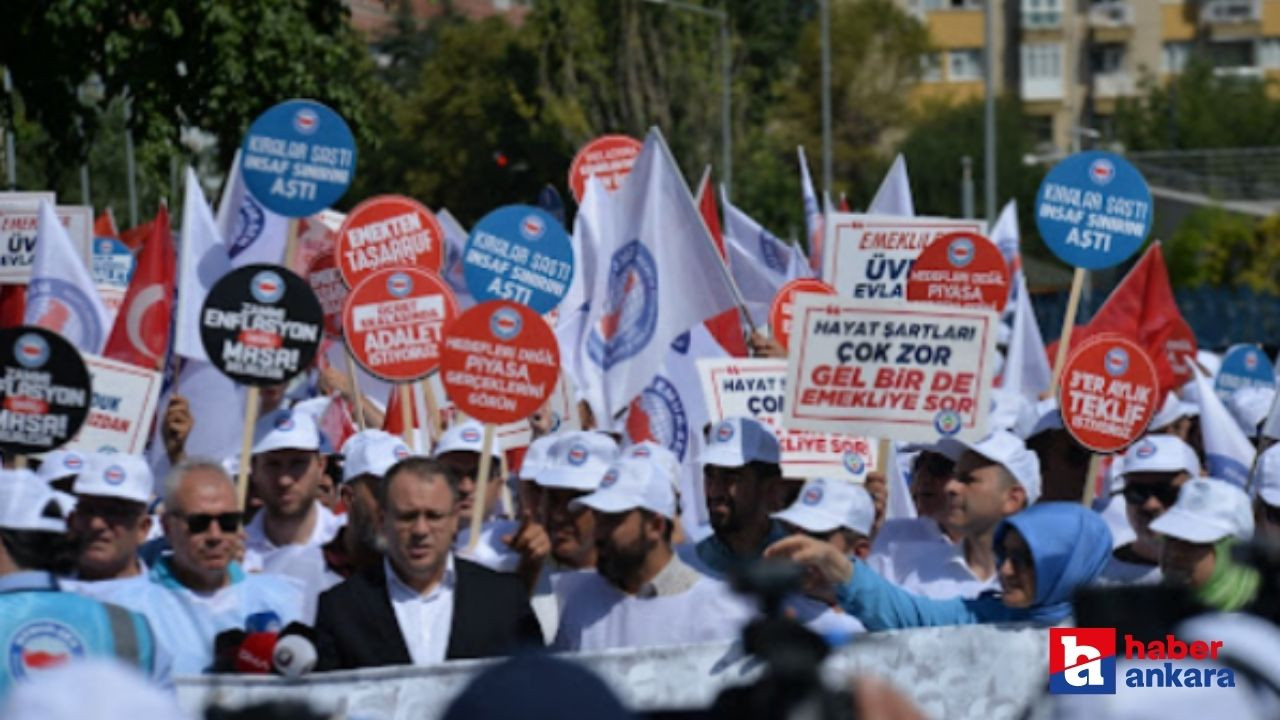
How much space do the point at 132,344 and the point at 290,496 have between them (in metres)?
3.29

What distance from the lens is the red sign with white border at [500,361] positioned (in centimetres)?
899

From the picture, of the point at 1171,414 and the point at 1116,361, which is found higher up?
the point at 1116,361

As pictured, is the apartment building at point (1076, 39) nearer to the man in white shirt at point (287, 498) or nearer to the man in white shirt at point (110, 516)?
the man in white shirt at point (287, 498)

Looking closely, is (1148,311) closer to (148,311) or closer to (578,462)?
(148,311)

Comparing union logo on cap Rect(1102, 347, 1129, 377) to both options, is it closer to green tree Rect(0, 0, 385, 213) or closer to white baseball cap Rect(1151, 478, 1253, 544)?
white baseball cap Rect(1151, 478, 1253, 544)

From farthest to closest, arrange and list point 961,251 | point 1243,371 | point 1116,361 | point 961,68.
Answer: point 961,68, point 1243,371, point 961,251, point 1116,361

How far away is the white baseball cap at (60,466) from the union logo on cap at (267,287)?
3.96 ft

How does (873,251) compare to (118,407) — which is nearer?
(118,407)

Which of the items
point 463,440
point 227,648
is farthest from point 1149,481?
point 227,648

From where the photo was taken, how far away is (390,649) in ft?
21.8

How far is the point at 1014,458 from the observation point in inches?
315

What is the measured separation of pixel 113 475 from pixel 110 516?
0.14 metres

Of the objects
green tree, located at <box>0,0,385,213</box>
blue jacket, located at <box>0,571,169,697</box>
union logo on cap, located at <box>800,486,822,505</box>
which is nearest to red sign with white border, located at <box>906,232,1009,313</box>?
union logo on cap, located at <box>800,486,822,505</box>

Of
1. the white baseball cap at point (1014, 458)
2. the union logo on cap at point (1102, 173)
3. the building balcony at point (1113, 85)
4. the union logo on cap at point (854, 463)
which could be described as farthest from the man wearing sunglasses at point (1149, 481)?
the building balcony at point (1113, 85)
